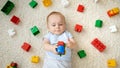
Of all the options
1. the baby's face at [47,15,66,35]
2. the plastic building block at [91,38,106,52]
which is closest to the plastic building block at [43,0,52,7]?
the baby's face at [47,15,66,35]

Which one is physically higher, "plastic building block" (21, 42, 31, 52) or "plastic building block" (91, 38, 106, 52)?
"plastic building block" (91, 38, 106, 52)

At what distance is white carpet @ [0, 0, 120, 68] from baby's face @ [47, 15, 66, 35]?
10 cm

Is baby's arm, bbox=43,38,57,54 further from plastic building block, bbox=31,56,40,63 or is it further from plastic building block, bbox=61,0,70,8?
plastic building block, bbox=61,0,70,8

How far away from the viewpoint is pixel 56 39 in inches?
49.4

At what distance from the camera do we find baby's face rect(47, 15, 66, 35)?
1.22m

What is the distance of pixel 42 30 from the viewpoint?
1.33 m

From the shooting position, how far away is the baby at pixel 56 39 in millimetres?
1195

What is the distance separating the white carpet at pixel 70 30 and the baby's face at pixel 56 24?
0.10 m

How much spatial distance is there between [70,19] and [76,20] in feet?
0.12

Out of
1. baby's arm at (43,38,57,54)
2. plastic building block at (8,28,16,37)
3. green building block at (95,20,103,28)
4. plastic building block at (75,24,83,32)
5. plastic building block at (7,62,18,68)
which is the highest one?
green building block at (95,20,103,28)

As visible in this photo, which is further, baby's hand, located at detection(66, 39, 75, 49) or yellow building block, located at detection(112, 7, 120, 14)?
yellow building block, located at detection(112, 7, 120, 14)

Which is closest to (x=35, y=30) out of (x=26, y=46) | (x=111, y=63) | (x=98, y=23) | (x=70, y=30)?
(x=26, y=46)

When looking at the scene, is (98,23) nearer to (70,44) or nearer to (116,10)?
(116,10)

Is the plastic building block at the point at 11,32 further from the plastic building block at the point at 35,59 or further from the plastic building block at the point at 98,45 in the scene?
the plastic building block at the point at 98,45
